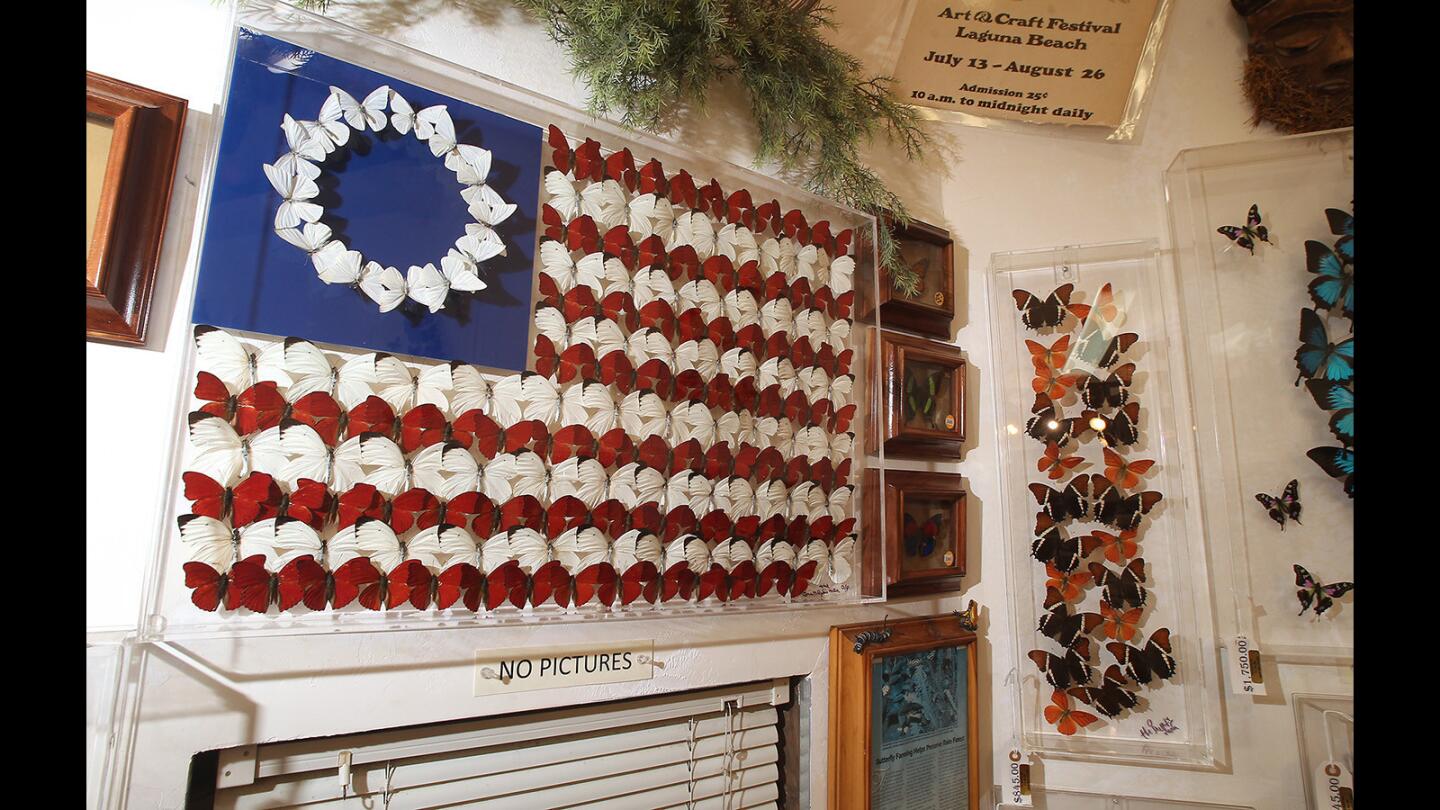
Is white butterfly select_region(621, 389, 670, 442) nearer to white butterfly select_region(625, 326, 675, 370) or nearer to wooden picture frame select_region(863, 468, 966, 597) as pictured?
white butterfly select_region(625, 326, 675, 370)

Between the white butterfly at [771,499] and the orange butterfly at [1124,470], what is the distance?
0.85m

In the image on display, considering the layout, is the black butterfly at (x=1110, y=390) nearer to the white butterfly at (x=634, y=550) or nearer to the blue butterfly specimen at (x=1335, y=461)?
the blue butterfly specimen at (x=1335, y=461)

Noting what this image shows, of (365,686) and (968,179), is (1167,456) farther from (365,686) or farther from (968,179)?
(365,686)

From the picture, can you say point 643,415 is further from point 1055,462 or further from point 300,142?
point 1055,462

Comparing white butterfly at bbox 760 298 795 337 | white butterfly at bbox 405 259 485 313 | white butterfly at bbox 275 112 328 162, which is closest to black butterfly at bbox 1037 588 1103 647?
white butterfly at bbox 760 298 795 337

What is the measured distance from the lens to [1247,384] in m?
1.62

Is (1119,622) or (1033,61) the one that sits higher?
(1033,61)

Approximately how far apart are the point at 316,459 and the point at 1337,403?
2016mm

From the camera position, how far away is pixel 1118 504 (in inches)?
63.1

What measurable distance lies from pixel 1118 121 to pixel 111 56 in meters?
2.17

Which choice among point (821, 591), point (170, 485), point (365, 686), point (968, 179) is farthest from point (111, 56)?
point (968, 179)

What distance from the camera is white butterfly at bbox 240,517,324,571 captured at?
33.0 inches

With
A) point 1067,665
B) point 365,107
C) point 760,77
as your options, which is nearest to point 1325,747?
point 1067,665

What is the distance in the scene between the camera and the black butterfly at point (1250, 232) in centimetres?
166
